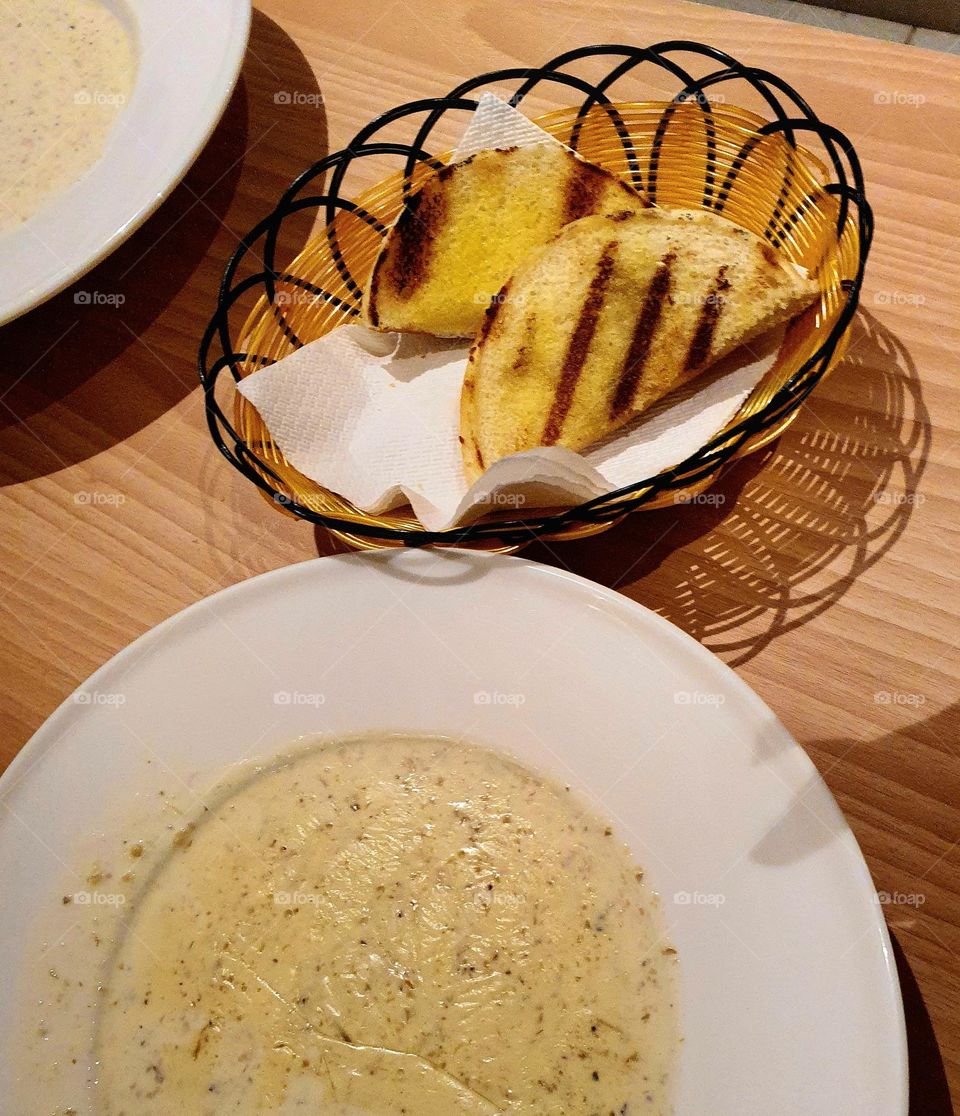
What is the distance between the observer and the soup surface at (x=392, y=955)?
85cm

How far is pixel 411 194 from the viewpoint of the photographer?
119cm

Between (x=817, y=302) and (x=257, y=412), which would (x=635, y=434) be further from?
(x=257, y=412)

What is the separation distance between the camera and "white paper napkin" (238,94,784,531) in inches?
40.8

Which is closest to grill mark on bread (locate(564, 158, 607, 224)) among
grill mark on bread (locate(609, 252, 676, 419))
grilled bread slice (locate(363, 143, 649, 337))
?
grilled bread slice (locate(363, 143, 649, 337))

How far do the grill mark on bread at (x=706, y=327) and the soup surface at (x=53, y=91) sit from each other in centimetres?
100

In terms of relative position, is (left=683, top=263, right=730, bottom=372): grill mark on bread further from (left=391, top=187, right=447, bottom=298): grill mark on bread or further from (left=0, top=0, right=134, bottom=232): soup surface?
(left=0, top=0, right=134, bottom=232): soup surface

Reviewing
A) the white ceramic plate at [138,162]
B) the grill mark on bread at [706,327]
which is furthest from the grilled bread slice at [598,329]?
the white ceramic plate at [138,162]

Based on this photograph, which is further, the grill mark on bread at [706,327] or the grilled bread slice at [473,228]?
the grilled bread slice at [473,228]

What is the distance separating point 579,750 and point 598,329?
19.6 inches

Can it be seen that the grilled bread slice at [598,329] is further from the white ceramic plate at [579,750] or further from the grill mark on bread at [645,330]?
the white ceramic plate at [579,750]

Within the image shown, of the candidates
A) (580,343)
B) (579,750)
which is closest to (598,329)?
(580,343)

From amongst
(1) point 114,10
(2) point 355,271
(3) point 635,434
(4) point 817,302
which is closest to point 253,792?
(3) point 635,434

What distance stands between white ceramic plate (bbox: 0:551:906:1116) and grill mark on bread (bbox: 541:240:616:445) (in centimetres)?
21

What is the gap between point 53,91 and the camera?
1.56 meters
